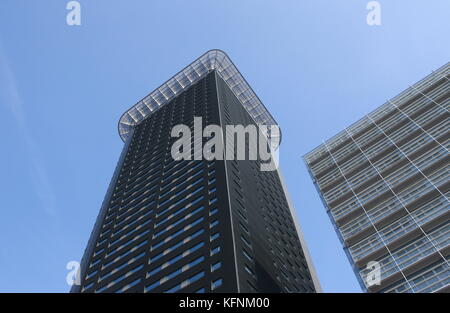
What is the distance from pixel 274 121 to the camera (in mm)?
113750

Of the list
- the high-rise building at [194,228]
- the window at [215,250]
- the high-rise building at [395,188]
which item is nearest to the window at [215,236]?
the high-rise building at [194,228]

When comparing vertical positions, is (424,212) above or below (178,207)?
below

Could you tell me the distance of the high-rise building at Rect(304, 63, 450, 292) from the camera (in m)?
46.2

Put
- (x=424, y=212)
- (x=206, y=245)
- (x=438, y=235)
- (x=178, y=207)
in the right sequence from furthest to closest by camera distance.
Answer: (x=178, y=207), (x=424, y=212), (x=438, y=235), (x=206, y=245)

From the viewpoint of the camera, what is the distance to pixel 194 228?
47.7 meters

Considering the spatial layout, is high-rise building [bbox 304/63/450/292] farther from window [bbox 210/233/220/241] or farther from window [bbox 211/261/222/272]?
window [bbox 211/261/222/272]

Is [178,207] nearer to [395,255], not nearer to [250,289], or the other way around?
[250,289]

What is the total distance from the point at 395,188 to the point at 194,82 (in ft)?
220

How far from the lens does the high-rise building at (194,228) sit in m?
41.5

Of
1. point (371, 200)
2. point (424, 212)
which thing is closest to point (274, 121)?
point (371, 200)

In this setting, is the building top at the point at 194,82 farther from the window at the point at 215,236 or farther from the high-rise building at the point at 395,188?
the window at the point at 215,236

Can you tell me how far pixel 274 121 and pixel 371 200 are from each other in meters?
57.4

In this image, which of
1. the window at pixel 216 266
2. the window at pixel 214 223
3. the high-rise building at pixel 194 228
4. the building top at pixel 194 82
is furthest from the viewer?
the building top at pixel 194 82

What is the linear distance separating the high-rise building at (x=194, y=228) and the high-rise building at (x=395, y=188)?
7.42 metres
